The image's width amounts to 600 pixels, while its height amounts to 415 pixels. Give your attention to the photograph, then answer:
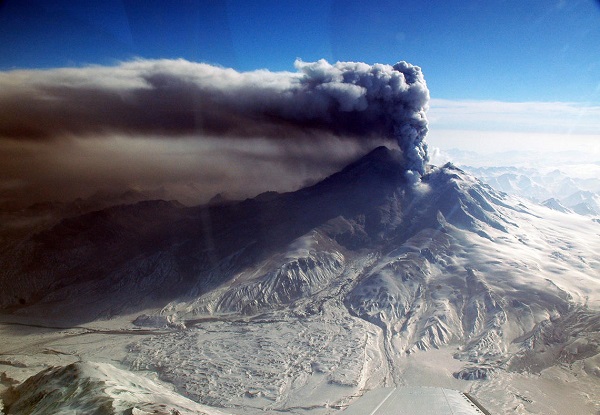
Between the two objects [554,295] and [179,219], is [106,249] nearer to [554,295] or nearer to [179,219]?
[179,219]

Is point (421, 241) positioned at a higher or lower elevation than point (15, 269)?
higher

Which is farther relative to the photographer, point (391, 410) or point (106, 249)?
point (106, 249)

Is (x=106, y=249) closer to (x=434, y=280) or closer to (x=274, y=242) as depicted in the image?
(x=274, y=242)

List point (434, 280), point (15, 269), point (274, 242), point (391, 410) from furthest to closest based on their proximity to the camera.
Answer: point (15, 269) < point (274, 242) < point (434, 280) < point (391, 410)

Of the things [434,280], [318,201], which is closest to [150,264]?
[318,201]

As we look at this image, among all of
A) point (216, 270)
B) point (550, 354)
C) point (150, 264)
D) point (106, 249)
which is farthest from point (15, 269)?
point (550, 354)

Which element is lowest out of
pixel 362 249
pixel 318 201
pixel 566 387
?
pixel 566 387

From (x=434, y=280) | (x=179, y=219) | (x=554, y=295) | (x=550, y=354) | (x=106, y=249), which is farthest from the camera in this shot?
(x=179, y=219)
